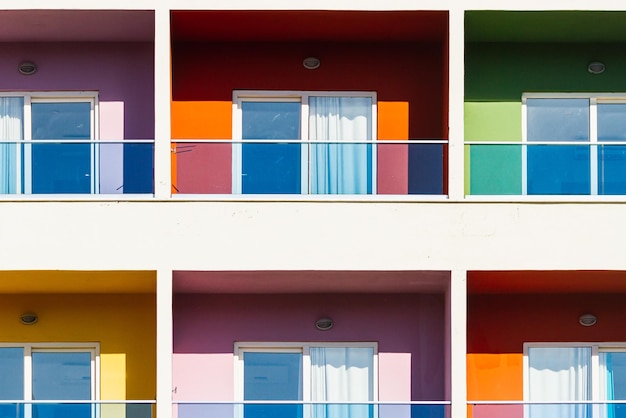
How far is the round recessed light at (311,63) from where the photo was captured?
45.2ft

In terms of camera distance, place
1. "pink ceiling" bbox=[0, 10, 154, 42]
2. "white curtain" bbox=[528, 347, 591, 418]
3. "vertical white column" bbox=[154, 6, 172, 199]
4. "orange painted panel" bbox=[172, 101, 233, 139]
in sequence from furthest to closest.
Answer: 1. "orange painted panel" bbox=[172, 101, 233, 139]
2. "white curtain" bbox=[528, 347, 591, 418]
3. "pink ceiling" bbox=[0, 10, 154, 42]
4. "vertical white column" bbox=[154, 6, 172, 199]

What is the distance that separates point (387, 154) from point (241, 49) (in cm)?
252

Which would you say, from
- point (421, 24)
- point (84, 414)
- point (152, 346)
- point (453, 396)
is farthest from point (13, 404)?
point (421, 24)

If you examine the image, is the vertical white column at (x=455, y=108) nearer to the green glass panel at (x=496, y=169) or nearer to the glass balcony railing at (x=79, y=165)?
the green glass panel at (x=496, y=169)

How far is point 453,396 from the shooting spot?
12.1m

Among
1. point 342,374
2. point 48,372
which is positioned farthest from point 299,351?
point 48,372

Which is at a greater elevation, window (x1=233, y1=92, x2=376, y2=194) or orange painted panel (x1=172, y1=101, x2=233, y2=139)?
orange painted panel (x1=172, y1=101, x2=233, y2=139)

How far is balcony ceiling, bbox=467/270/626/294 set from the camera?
12.3 m

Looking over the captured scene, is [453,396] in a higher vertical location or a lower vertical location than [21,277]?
lower

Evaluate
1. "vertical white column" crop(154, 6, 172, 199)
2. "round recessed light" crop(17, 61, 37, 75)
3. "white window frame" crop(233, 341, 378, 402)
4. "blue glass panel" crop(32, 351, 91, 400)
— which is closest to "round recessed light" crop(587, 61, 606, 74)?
"white window frame" crop(233, 341, 378, 402)

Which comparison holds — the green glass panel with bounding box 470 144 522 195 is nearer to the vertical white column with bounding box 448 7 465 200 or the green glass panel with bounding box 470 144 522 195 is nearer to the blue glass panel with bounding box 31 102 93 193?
the vertical white column with bounding box 448 7 465 200

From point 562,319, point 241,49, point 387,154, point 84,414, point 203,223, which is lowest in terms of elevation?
point 84,414

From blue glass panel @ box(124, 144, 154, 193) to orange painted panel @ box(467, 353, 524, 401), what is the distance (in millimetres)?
4385

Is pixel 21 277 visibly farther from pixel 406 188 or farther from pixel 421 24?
pixel 421 24
